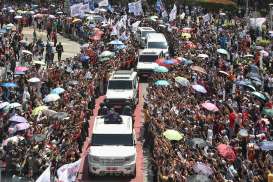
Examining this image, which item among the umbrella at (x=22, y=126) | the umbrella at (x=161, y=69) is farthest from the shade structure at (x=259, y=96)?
the umbrella at (x=22, y=126)

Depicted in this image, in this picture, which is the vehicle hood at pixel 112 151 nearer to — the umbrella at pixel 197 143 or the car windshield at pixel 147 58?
the umbrella at pixel 197 143

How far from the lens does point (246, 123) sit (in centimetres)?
2427

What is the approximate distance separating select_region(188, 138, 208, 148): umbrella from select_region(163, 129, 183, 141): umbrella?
433 mm

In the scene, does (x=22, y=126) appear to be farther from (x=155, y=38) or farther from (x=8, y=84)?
(x=155, y=38)

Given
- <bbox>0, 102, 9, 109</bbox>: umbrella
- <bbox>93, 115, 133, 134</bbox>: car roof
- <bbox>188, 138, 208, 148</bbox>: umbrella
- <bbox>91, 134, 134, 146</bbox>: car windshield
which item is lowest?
<bbox>91, 134, 134, 146</bbox>: car windshield

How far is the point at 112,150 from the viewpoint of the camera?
2134cm

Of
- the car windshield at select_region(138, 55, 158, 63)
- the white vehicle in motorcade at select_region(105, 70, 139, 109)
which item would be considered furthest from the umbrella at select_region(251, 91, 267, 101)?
the car windshield at select_region(138, 55, 158, 63)

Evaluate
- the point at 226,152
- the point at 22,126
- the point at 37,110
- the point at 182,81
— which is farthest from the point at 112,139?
the point at 182,81

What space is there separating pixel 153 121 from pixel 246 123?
12.0 feet

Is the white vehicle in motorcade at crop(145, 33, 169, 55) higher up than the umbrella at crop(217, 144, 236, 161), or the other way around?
the white vehicle in motorcade at crop(145, 33, 169, 55)

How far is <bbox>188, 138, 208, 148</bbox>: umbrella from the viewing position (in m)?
20.6

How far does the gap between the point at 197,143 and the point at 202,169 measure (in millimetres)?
2784

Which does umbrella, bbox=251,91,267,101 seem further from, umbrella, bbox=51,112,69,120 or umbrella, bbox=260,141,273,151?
umbrella, bbox=51,112,69,120

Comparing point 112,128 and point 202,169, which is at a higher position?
point 112,128
